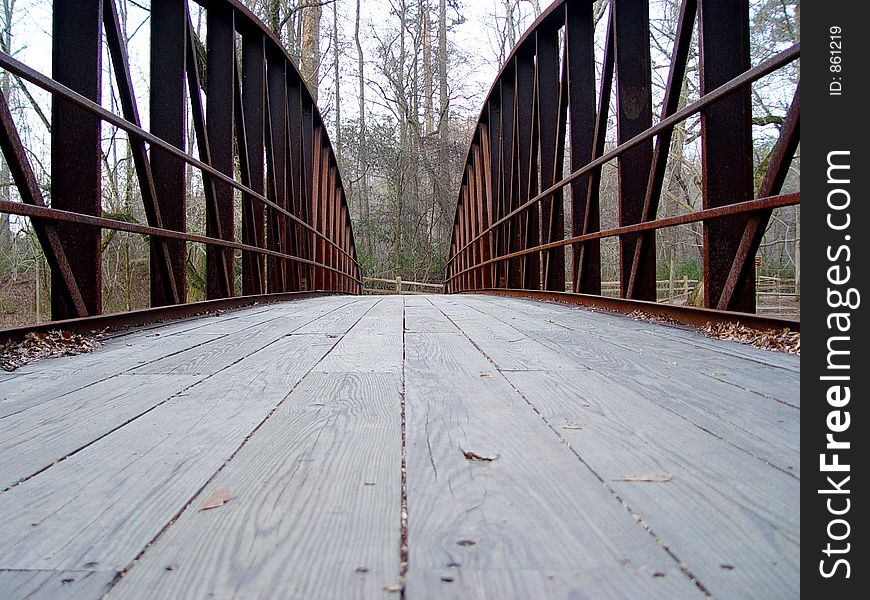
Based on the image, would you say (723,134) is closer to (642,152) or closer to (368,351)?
(642,152)

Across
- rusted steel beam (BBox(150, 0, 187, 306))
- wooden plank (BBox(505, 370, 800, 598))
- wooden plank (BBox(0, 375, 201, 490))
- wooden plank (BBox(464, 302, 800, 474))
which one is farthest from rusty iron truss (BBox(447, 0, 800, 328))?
rusted steel beam (BBox(150, 0, 187, 306))

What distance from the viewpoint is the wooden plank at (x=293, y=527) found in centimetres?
64

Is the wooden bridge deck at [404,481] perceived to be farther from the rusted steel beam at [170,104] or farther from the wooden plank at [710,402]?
the rusted steel beam at [170,104]

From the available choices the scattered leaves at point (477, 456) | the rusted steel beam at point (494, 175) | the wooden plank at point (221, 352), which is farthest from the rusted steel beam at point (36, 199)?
the rusted steel beam at point (494, 175)

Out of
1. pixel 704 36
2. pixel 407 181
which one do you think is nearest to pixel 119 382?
pixel 704 36

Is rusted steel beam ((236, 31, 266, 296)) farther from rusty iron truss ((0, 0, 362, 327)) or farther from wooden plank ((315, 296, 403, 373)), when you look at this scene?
wooden plank ((315, 296, 403, 373))

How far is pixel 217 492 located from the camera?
2.88 feet

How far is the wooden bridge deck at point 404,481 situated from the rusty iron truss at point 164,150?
2.59ft

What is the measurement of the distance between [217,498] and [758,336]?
77.4 inches

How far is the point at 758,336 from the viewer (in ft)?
7.11
